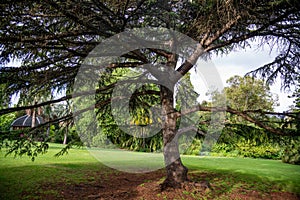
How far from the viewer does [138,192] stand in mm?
5918

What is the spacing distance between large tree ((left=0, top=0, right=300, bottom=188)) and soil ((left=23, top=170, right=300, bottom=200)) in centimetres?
39

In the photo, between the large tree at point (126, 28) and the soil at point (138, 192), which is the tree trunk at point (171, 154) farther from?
the soil at point (138, 192)

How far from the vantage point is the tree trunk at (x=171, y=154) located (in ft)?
19.4

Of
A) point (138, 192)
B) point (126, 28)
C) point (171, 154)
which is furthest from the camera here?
point (171, 154)

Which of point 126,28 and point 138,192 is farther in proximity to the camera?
point 138,192

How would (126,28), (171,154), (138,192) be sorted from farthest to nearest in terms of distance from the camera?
1. (171,154)
2. (138,192)
3. (126,28)

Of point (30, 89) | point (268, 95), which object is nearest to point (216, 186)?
point (30, 89)

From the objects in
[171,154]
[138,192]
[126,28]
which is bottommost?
[138,192]

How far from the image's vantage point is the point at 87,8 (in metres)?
3.89

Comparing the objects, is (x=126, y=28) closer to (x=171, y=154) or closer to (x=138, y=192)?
(x=171, y=154)

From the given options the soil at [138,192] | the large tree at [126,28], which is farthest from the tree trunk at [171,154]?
the soil at [138,192]

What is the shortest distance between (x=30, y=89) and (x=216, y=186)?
502 cm

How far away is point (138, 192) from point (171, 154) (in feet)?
3.87

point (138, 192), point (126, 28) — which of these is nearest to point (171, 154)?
point (138, 192)
